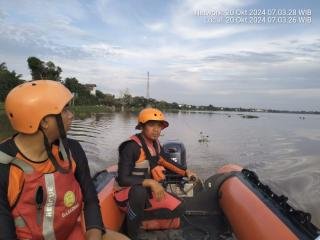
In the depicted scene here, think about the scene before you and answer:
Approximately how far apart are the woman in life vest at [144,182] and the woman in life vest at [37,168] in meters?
1.44

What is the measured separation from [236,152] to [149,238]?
12.3 m

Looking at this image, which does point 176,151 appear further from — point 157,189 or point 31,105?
point 31,105

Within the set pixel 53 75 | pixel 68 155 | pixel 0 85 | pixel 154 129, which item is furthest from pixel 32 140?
pixel 53 75

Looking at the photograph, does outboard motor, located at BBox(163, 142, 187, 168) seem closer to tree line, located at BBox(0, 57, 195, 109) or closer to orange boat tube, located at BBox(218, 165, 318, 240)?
orange boat tube, located at BBox(218, 165, 318, 240)

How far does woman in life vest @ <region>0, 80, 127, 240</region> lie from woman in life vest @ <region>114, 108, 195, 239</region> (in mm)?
1443

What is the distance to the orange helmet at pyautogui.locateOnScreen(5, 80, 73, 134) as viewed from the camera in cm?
175

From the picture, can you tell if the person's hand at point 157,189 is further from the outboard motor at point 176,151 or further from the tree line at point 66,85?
the tree line at point 66,85

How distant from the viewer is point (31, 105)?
1.74 m

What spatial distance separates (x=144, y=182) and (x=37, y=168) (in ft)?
5.25

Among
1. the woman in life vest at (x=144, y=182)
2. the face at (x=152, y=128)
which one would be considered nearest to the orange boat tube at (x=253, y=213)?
the woman in life vest at (x=144, y=182)

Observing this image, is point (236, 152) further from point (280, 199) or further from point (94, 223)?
point (94, 223)

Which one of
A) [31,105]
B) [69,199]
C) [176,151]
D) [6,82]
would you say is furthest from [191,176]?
[6,82]

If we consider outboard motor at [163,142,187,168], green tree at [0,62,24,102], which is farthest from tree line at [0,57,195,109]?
outboard motor at [163,142,187,168]

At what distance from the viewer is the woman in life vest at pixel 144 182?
134 inches
